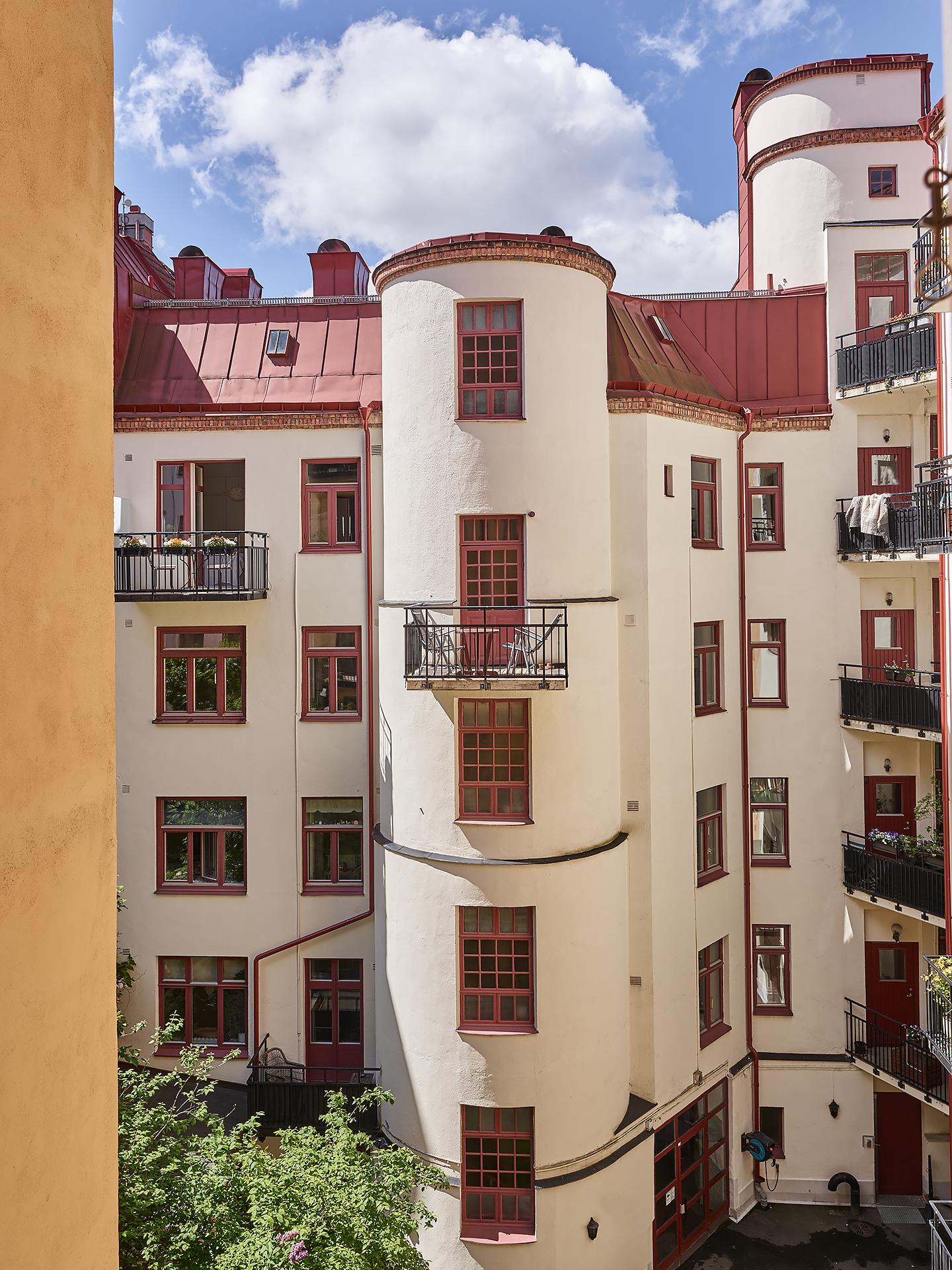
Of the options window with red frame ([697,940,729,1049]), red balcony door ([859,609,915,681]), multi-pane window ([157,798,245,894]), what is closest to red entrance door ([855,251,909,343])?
red balcony door ([859,609,915,681])

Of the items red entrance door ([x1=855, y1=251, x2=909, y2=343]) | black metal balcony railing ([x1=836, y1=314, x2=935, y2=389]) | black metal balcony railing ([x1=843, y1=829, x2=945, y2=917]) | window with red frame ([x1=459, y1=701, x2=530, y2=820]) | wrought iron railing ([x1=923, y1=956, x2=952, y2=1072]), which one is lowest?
wrought iron railing ([x1=923, y1=956, x2=952, y2=1072])

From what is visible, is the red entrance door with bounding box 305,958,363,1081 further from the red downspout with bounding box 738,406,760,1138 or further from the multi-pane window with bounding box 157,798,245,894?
the red downspout with bounding box 738,406,760,1138

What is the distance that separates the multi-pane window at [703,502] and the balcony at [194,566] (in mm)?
8682

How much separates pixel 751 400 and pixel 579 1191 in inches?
631

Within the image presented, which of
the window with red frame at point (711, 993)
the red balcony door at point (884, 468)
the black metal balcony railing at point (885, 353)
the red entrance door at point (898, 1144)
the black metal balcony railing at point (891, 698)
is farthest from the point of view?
the red balcony door at point (884, 468)

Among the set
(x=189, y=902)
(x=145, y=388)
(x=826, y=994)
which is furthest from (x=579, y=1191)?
(x=145, y=388)

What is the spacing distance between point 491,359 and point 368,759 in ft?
26.6

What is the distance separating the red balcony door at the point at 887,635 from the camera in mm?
19438

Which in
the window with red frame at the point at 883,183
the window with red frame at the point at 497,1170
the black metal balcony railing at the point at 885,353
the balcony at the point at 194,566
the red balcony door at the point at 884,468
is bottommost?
the window with red frame at the point at 497,1170

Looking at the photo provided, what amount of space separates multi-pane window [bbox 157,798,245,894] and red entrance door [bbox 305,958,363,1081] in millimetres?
2468

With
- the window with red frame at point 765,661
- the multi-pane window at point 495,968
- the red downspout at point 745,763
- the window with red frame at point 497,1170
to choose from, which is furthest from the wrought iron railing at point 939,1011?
the window with red frame at point 497,1170

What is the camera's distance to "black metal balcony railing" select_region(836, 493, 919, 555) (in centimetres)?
1786

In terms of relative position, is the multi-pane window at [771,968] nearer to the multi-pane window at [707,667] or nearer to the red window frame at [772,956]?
the red window frame at [772,956]

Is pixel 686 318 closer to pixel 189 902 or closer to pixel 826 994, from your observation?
pixel 826 994
